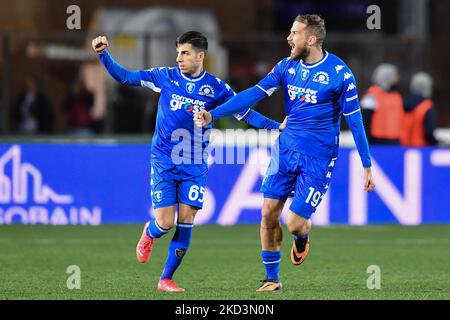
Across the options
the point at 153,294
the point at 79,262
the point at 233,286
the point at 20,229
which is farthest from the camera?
the point at 20,229

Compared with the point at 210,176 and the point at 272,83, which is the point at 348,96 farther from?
the point at 210,176

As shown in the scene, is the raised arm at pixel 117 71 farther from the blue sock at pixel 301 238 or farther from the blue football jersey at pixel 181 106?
the blue sock at pixel 301 238

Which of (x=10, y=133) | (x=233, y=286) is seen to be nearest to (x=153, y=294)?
(x=233, y=286)

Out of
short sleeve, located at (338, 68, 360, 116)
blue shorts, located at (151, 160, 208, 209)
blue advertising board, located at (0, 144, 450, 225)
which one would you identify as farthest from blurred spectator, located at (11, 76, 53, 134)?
short sleeve, located at (338, 68, 360, 116)

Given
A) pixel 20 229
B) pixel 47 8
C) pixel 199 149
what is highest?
pixel 47 8

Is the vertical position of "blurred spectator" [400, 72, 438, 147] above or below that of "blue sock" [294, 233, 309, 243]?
above

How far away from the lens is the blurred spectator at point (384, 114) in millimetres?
16578

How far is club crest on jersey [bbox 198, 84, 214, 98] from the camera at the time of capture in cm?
988

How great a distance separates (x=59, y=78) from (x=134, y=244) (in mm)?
6438

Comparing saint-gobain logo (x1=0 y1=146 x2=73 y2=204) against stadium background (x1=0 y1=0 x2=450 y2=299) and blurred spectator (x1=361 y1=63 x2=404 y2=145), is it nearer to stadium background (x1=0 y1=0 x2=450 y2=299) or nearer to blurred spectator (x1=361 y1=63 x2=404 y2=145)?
stadium background (x1=0 y1=0 x2=450 y2=299)

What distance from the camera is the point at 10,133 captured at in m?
18.8

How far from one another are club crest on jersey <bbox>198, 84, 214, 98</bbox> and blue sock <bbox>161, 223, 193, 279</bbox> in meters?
1.02
